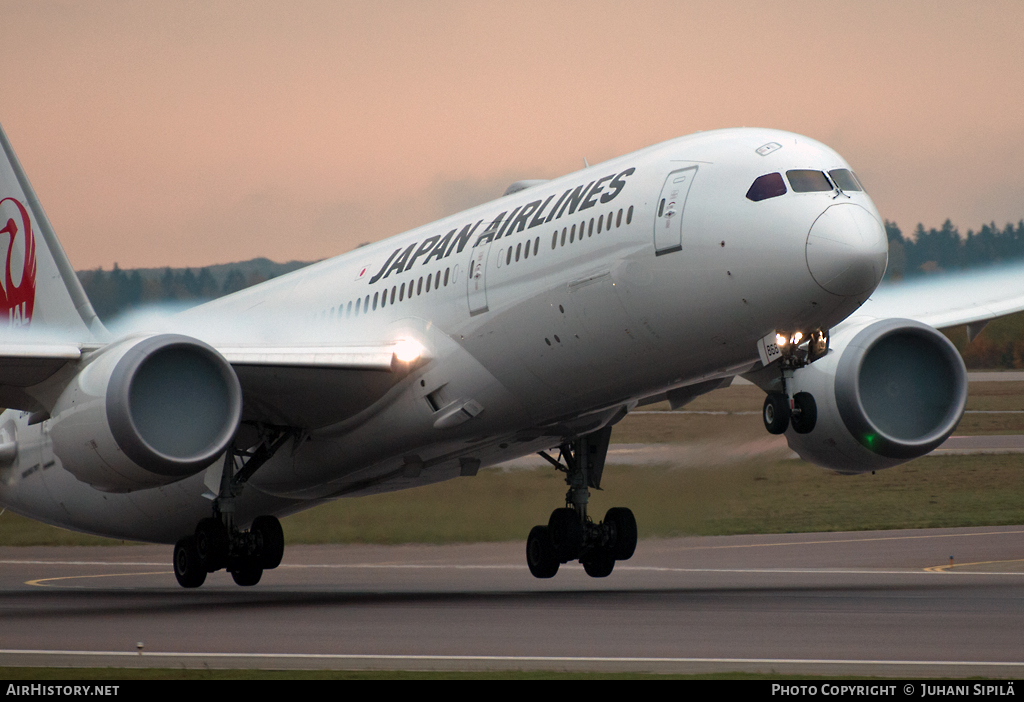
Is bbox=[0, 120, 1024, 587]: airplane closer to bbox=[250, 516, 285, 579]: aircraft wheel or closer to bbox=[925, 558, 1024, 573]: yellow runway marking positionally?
bbox=[250, 516, 285, 579]: aircraft wheel

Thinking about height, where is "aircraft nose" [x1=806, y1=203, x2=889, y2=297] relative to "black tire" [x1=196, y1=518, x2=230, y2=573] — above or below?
above

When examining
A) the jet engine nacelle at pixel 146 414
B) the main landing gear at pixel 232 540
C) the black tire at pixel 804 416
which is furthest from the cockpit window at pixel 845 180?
the main landing gear at pixel 232 540

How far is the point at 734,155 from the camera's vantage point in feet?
58.6

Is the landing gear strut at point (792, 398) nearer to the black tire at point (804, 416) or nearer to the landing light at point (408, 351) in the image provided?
the black tire at point (804, 416)

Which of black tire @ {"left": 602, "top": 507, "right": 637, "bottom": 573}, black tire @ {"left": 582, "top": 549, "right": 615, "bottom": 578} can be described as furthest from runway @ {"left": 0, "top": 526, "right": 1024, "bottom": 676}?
black tire @ {"left": 602, "top": 507, "right": 637, "bottom": 573}

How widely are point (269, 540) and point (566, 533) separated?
5.08m

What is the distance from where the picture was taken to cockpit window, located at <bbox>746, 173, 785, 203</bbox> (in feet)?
56.2

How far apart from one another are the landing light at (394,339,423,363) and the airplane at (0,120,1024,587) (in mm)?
72

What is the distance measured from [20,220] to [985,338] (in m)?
29.4

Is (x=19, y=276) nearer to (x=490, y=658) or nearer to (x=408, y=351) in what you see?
(x=408, y=351)

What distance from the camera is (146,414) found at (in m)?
19.7

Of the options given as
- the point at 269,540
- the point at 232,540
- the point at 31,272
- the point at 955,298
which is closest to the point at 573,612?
the point at 232,540

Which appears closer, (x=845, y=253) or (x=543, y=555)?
(x=845, y=253)
